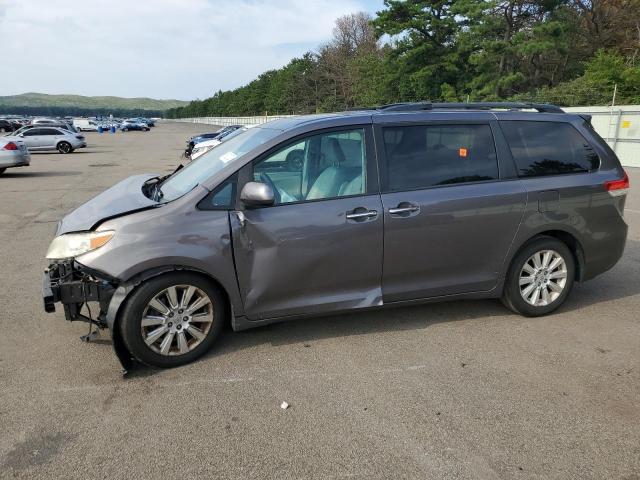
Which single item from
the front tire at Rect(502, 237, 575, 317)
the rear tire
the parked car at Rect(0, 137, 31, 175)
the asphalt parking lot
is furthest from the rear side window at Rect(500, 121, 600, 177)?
the rear tire

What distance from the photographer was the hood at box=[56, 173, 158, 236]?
3809 mm

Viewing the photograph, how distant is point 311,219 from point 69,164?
21432 mm

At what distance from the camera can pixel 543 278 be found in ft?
15.4

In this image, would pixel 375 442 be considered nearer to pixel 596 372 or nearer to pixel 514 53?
pixel 596 372

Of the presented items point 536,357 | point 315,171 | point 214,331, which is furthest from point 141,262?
point 536,357

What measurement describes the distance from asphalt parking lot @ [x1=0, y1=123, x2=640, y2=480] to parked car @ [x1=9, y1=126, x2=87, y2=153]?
90.6 ft

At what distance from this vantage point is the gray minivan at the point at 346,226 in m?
3.68

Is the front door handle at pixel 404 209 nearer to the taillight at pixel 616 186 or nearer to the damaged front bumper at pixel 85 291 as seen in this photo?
the taillight at pixel 616 186

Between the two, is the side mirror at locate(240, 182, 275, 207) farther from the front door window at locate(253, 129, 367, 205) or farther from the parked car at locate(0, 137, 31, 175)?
the parked car at locate(0, 137, 31, 175)

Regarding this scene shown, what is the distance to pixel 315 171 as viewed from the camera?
4.10 m

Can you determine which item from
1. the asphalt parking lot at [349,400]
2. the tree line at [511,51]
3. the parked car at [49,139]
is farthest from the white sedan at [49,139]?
the asphalt parking lot at [349,400]

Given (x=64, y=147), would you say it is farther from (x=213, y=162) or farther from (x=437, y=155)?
(x=437, y=155)

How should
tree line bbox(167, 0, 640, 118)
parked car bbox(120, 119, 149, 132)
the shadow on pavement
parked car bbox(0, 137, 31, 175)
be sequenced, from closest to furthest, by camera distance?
1. parked car bbox(0, 137, 31, 175)
2. the shadow on pavement
3. tree line bbox(167, 0, 640, 118)
4. parked car bbox(120, 119, 149, 132)

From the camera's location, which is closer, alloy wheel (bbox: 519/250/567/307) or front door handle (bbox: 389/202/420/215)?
front door handle (bbox: 389/202/420/215)
